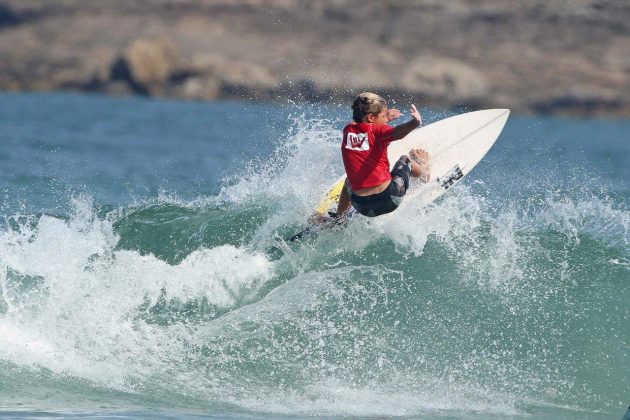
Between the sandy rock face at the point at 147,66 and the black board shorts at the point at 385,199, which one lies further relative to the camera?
the sandy rock face at the point at 147,66

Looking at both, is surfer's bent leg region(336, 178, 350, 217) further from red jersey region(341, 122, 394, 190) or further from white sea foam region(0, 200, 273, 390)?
white sea foam region(0, 200, 273, 390)

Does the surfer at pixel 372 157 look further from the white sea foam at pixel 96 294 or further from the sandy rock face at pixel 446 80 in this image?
the sandy rock face at pixel 446 80

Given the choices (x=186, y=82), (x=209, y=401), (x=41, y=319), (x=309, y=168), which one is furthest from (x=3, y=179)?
(x=186, y=82)

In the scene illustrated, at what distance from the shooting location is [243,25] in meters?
47.2

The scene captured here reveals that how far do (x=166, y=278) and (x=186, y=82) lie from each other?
35.0 metres

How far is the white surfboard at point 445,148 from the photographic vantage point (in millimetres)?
10117

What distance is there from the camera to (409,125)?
8352mm

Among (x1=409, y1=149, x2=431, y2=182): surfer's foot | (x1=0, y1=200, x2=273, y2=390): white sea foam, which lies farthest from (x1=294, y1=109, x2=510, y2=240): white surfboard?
(x1=0, y1=200, x2=273, y2=390): white sea foam

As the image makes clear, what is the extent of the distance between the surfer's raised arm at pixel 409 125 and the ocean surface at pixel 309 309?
1513 mm

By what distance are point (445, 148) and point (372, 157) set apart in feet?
6.25

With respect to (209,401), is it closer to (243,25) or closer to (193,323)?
(193,323)

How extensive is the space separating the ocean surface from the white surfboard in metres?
0.18

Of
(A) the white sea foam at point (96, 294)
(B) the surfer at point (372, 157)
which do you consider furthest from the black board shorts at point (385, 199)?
(A) the white sea foam at point (96, 294)

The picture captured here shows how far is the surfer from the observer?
8695 mm
